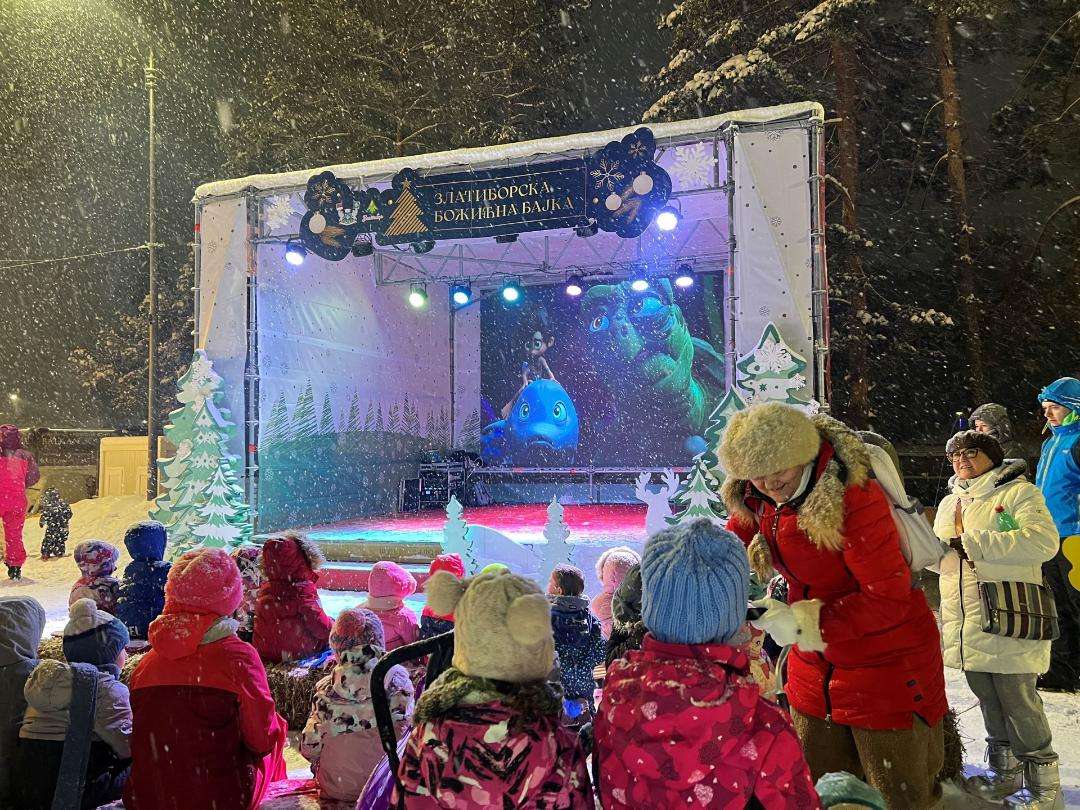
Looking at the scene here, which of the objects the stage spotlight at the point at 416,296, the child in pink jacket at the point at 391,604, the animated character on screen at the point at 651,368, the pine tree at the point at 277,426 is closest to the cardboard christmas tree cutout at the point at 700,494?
the child in pink jacket at the point at 391,604

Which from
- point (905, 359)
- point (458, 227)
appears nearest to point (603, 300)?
point (458, 227)

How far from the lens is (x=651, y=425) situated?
1242cm

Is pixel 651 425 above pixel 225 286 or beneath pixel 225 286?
beneath

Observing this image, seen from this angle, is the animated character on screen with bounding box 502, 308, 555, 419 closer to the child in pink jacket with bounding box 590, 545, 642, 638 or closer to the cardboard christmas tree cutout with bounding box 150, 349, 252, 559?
the cardboard christmas tree cutout with bounding box 150, 349, 252, 559

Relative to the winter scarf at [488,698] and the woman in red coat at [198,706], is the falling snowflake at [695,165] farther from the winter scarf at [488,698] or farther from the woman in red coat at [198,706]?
the winter scarf at [488,698]

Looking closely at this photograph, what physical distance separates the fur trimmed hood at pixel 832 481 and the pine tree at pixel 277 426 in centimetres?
709

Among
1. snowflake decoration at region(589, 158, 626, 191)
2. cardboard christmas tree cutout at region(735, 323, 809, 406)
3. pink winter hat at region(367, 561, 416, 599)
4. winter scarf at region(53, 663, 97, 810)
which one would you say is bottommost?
winter scarf at region(53, 663, 97, 810)

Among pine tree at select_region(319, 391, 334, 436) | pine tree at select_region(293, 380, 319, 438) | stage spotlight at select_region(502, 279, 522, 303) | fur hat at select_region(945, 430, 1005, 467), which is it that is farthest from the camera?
stage spotlight at select_region(502, 279, 522, 303)

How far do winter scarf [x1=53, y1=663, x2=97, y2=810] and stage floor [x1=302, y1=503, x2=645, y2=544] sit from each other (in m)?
5.15

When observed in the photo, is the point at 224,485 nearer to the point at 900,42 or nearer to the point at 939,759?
the point at 939,759

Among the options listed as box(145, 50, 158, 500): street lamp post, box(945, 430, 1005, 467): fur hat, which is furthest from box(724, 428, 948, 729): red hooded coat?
box(145, 50, 158, 500): street lamp post

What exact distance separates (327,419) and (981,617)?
796cm

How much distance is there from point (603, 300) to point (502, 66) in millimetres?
6960

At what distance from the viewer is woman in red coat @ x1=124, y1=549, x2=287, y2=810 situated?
2367 mm
